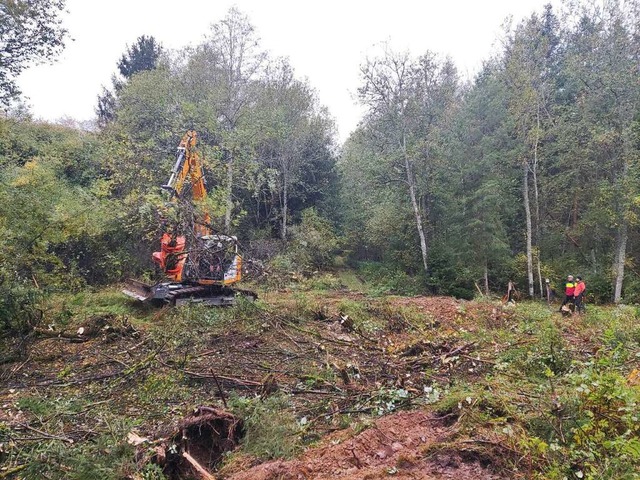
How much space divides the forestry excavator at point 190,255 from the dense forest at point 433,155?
4859mm

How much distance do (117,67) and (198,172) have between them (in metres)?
21.0

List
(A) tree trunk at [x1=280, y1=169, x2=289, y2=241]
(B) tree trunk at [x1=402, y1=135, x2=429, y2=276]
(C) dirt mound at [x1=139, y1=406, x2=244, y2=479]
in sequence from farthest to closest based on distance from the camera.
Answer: (A) tree trunk at [x1=280, y1=169, x2=289, y2=241] → (B) tree trunk at [x1=402, y1=135, x2=429, y2=276] → (C) dirt mound at [x1=139, y1=406, x2=244, y2=479]

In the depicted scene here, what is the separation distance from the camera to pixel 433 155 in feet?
63.3

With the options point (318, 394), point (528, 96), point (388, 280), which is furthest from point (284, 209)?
point (318, 394)

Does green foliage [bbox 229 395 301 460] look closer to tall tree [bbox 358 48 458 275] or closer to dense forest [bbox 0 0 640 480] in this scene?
dense forest [bbox 0 0 640 480]

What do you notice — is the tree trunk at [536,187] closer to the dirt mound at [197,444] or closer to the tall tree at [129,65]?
the dirt mound at [197,444]

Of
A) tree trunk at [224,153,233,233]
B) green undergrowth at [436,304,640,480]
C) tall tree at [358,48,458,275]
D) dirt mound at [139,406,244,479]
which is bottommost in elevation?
dirt mound at [139,406,244,479]

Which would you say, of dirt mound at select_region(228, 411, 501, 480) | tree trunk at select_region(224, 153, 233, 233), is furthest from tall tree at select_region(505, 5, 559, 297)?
dirt mound at select_region(228, 411, 501, 480)

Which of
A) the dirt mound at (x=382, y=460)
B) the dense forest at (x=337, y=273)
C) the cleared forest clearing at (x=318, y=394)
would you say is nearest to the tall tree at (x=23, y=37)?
the dense forest at (x=337, y=273)

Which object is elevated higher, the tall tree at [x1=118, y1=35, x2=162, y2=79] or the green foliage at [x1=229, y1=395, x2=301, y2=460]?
the tall tree at [x1=118, y1=35, x2=162, y2=79]

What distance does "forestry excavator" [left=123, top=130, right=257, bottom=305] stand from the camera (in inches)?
339

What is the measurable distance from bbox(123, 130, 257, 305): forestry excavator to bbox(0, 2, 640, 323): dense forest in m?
4.86

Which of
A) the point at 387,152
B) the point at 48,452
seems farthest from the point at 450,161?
the point at 48,452

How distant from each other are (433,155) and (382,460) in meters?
17.7
